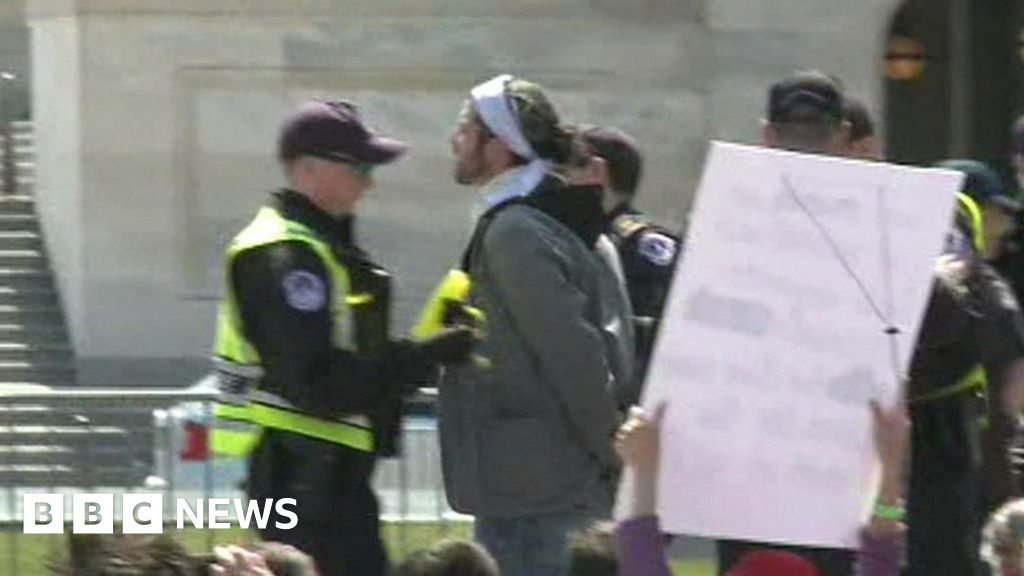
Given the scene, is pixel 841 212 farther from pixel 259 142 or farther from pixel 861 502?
pixel 259 142

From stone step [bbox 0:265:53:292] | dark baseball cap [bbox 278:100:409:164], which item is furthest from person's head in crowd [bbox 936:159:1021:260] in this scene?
stone step [bbox 0:265:53:292]

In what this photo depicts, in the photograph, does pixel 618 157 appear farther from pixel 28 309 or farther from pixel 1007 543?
pixel 28 309

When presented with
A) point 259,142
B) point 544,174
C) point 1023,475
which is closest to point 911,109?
point 259,142

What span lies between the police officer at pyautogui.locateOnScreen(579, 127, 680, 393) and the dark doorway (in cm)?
1492

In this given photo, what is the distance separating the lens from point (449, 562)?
18.9 ft

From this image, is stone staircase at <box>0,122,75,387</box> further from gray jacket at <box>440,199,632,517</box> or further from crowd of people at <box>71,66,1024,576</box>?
gray jacket at <box>440,199,632,517</box>

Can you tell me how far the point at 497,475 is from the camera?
6.90 metres

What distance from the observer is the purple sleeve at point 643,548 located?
5176 millimetres

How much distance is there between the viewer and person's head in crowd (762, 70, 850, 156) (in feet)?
20.6

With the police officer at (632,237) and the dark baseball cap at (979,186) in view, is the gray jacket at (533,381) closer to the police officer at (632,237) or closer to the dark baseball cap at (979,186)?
the police officer at (632,237)

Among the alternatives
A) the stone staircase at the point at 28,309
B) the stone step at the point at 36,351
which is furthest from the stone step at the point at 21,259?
the stone step at the point at 36,351

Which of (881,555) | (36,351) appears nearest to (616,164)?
(881,555)

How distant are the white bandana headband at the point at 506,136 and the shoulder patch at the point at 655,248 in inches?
51.1

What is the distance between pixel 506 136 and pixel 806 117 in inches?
33.6
